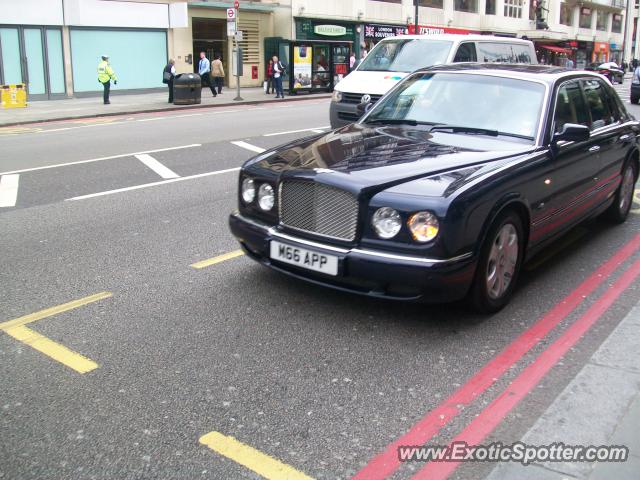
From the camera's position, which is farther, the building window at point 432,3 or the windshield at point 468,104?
the building window at point 432,3

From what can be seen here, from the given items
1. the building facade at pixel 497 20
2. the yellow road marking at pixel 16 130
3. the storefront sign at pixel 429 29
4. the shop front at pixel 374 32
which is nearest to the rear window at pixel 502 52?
the yellow road marking at pixel 16 130

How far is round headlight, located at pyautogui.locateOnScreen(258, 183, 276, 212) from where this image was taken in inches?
191

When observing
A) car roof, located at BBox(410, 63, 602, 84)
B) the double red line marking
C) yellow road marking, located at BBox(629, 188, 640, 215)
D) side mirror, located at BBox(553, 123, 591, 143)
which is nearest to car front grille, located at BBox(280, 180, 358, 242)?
the double red line marking

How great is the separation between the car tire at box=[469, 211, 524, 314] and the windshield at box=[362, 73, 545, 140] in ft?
3.05

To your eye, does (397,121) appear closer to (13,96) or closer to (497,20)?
(13,96)

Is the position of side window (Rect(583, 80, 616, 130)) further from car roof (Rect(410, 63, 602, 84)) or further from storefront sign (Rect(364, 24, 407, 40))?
storefront sign (Rect(364, 24, 407, 40))

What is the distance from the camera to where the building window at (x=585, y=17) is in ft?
231

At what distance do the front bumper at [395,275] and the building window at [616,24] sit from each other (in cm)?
8460

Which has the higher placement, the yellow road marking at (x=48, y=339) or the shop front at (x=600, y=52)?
the shop front at (x=600, y=52)

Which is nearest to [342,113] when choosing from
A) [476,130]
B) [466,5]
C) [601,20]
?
[476,130]

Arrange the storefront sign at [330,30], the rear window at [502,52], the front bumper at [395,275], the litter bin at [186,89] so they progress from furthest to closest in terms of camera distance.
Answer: the storefront sign at [330,30] < the litter bin at [186,89] < the rear window at [502,52] < the front bumper at [395,275]

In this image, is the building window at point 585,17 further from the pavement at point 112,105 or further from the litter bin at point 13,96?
the litter bin at point 13,96

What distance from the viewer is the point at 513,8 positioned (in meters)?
54.8

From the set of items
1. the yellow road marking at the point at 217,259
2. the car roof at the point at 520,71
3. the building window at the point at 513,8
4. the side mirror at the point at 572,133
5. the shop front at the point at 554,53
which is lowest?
the yellow road marking at the point at 217,259
